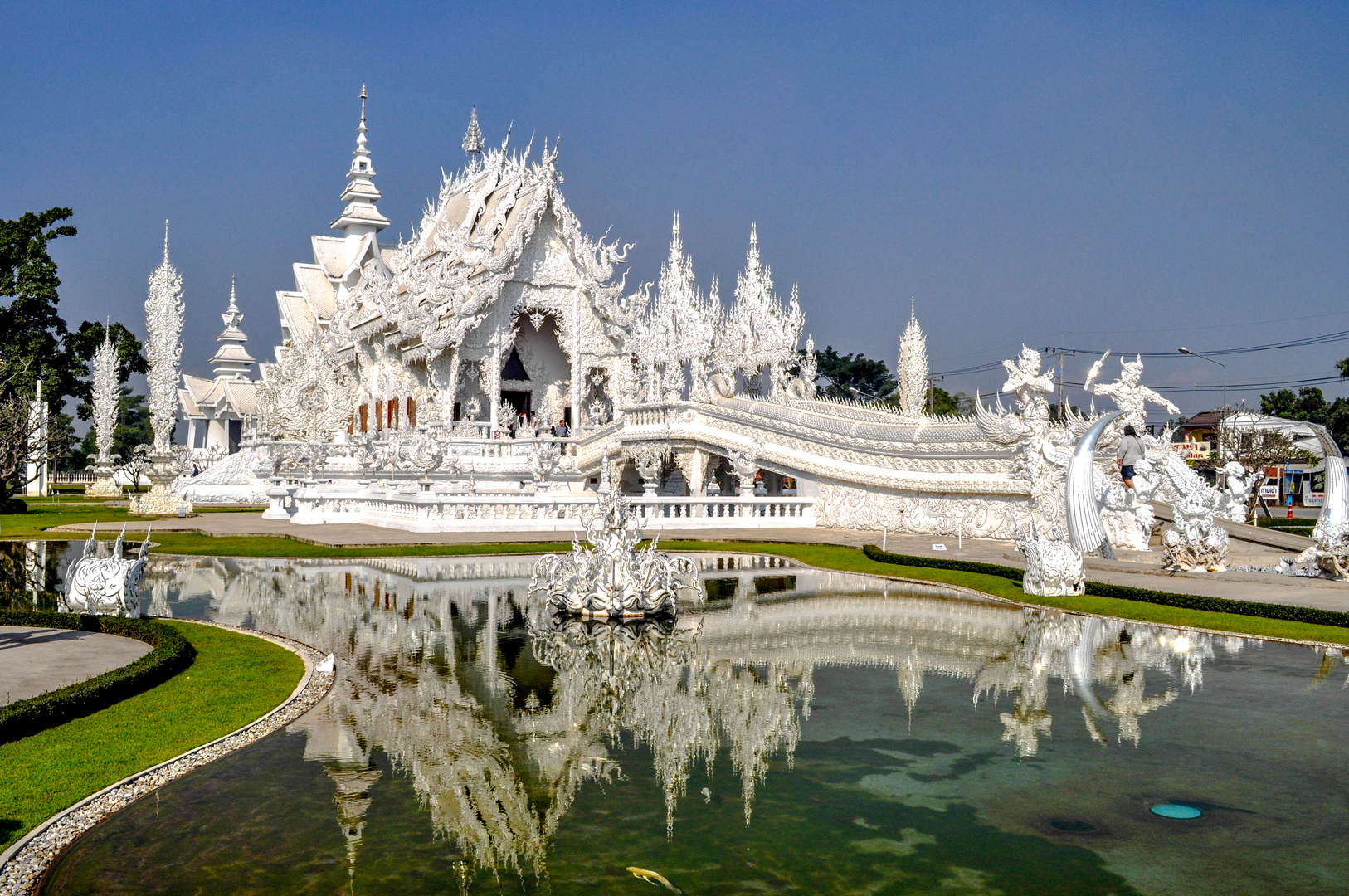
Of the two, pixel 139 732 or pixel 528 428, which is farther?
pixel 528 428

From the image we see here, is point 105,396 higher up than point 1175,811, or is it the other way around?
point 105,396

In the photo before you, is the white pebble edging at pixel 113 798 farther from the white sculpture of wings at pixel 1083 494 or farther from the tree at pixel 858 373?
the tree at pixel 858 373

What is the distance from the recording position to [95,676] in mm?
8266

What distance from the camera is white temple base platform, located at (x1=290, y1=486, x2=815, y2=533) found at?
2128 centimetres

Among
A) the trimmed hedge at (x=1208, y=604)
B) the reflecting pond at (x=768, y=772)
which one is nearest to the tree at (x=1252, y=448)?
the trimmed hedge at (x=1208, y=604)

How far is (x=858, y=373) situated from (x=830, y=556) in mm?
44639

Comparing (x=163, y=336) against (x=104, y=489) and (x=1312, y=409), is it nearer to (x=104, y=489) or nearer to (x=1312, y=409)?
(x=104, y=489)

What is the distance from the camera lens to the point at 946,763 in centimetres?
654

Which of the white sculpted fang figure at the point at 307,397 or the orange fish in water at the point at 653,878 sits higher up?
the white sculpted fang figure at the point at 307,397

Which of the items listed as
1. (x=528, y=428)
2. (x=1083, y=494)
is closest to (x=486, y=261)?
(x=528, y=428)

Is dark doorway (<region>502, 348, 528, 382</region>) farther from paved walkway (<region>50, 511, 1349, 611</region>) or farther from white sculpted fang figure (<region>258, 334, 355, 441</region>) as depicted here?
paved walkway (<region>50, 511, 1349, 611</region>)

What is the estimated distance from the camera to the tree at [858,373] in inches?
2416

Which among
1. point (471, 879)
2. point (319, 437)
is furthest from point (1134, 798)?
point (319, 437)

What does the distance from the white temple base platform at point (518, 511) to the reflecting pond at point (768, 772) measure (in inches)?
404
